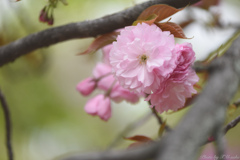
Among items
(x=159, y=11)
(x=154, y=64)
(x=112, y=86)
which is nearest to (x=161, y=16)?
(x=159, y=11)

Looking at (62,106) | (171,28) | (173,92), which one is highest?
(171,28)

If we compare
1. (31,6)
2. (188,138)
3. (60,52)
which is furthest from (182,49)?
(60,52)

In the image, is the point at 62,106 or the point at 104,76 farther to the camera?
the point at 62,106

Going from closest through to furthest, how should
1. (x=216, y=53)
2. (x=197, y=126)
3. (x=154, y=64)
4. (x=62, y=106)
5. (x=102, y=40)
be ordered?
(x=197, y=126) < (x=154, y=64) < (x=102, y=40) < (x=216, y=53) < (x=62, y=106)

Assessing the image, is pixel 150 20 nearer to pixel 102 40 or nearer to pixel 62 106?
pixel 102 40

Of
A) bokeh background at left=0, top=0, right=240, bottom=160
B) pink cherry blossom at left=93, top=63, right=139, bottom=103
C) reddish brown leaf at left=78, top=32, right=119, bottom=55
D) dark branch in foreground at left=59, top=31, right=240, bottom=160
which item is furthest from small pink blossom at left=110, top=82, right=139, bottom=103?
bokeh background at left=0, top=0, right=240, bottom=160

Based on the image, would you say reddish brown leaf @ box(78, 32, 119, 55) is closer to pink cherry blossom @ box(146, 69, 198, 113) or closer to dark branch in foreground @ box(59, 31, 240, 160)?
pink cherry blossom @ box(146, 69, 198, 113)
